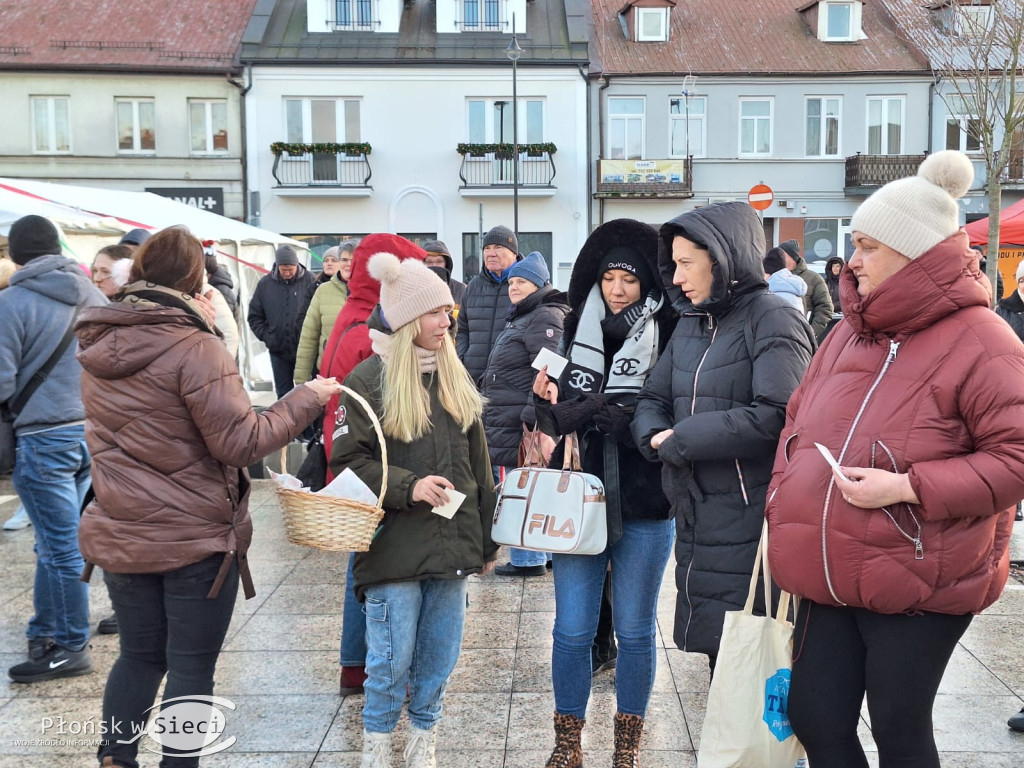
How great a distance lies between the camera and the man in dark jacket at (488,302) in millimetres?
6809

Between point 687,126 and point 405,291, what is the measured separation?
2716 cm

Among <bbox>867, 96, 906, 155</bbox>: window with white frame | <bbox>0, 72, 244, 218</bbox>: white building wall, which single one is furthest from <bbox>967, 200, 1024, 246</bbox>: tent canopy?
<bbox>0, 72, 244, 218</bbox>: white building wall

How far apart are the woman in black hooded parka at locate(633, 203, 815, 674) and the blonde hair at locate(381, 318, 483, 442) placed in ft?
1.98

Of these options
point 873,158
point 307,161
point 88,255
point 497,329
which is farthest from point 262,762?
point 873,158

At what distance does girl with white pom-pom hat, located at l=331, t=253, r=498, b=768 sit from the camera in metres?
3.39

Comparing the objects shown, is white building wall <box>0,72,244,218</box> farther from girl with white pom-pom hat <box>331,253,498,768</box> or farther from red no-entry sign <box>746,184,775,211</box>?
girl with white pom-pom hat <box>331,253,498,768</box>

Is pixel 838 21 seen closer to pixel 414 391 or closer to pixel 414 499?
pixel 414 391

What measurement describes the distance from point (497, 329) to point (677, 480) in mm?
3623

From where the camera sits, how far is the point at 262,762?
12.4 feet

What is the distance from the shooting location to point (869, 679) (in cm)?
259

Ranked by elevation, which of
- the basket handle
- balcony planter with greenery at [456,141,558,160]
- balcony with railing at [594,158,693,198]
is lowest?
the basket handle

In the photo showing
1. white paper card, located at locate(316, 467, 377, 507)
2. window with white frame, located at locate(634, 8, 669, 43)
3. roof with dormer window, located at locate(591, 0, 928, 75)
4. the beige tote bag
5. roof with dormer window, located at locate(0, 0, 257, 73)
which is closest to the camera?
the beige tote bag

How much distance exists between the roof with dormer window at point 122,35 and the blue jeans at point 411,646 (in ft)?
89.4

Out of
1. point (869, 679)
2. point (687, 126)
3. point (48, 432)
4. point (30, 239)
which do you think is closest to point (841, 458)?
point (869, 679)
